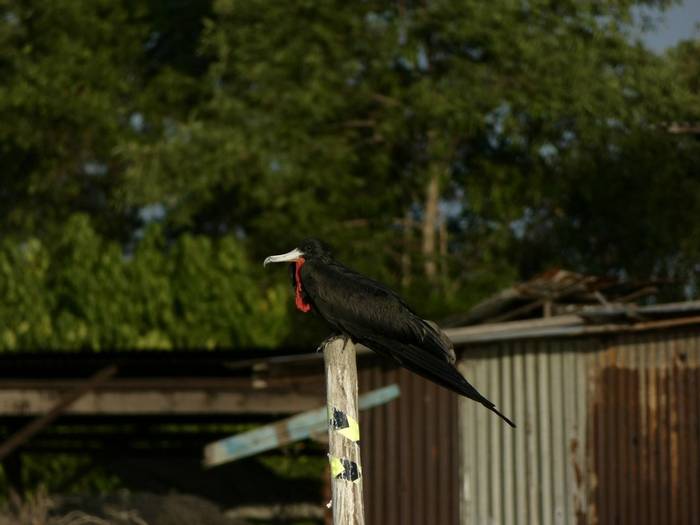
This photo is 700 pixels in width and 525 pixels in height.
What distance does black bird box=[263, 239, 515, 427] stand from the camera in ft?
33.3

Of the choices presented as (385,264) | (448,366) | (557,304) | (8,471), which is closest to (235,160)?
(385,264)

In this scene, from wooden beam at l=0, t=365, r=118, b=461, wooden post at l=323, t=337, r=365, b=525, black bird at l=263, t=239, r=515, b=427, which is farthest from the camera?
wooden beam at l=0, t=365, r=118, b=461

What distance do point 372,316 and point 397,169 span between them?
37516mm

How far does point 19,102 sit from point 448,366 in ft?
140

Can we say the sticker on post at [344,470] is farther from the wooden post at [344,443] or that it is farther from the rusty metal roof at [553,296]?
the rusty metal roof at [553,296]

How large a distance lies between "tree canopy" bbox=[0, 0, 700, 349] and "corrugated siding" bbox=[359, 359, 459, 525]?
19.2 metres

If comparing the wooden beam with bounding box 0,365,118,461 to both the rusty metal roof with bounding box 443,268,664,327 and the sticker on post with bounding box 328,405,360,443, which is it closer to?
the rusty metal roof with bounding box 443,268,664,327

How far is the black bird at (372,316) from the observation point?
10156 millimetres

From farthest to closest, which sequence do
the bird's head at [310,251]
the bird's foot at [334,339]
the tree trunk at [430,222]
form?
the tree trunk at [430,222] → the bird's head at [310,251] → the bird's foot at [334,339]

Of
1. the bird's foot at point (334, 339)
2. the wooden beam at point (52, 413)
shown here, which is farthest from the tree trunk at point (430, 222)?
the bird's foot at point (334, 339)

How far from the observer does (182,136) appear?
45.1 metres

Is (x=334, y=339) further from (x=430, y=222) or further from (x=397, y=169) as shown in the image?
(x=397, y=169)

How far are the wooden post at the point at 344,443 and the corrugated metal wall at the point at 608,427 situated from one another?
8.23 m

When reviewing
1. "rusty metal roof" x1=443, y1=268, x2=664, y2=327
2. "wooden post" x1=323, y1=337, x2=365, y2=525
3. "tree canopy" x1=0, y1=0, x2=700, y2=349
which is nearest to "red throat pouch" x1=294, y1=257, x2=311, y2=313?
"wooden post" x1=323, y1=337, x2=365, y2=525
